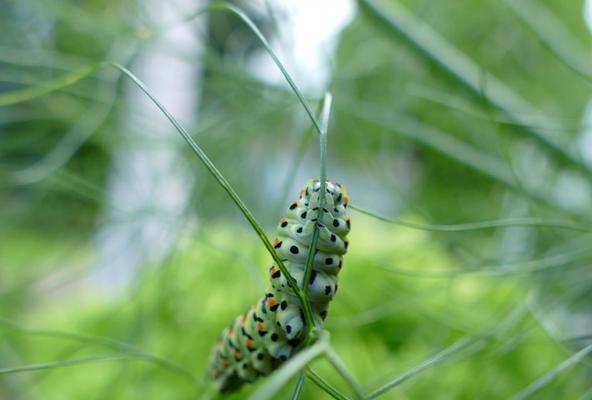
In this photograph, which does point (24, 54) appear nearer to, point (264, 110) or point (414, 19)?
point (264, 110)

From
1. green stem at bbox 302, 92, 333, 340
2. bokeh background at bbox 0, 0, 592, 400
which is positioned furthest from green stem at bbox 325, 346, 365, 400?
bokeh background at bbox 0, 0, 592, 400

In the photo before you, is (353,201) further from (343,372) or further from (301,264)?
(343,372)

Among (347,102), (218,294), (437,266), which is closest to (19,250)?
(218,294)

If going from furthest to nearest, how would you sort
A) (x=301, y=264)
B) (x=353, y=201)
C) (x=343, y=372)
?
(x=353, y=201)
(x=301, y=264)
(x=343, y=372)

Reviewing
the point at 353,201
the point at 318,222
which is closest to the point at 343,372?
the point at 318,222

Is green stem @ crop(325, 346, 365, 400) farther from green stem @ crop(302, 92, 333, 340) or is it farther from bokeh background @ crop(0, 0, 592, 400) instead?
bokeh background @ crop(0, 0, 592, 400)

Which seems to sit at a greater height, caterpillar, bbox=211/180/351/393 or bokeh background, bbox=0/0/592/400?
bokeh background, bbox=0/0/592/400

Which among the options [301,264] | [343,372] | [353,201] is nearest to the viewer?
[343,372]

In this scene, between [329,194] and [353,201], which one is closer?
[329,194]
